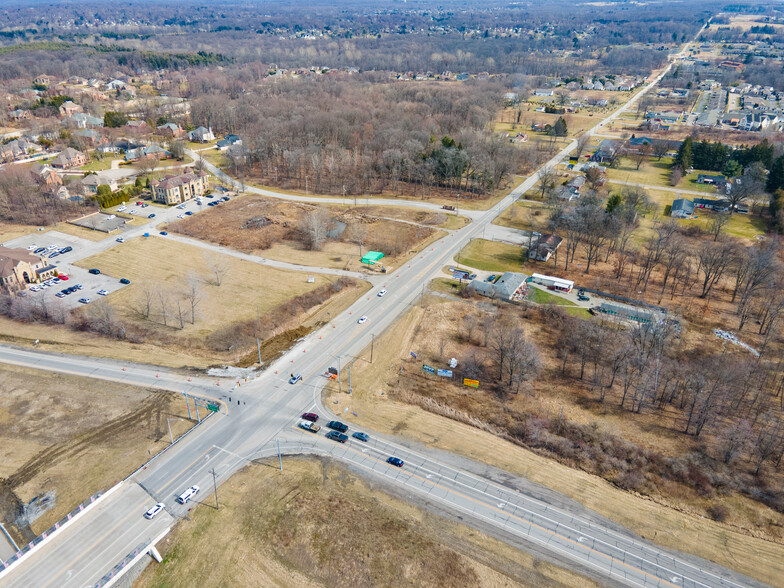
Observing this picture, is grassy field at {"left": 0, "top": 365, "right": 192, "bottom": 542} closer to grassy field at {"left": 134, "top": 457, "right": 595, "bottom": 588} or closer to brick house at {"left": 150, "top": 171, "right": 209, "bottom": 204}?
grassy field at {"left": 134, "top": 457, "right": 595, "bottom": 588}

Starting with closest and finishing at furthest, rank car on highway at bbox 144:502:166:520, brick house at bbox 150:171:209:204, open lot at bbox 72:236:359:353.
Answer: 1. car on highway at bbox 144:502:166:520
2. open lot at bbox 72:236:359:353
3. brick house at bbox 150:171:209:204

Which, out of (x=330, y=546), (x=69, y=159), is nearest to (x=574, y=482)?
(x=330, y=546)

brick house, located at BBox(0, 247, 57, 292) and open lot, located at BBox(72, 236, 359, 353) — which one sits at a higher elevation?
brick house, located at BBox(0, 247, 57, 292)

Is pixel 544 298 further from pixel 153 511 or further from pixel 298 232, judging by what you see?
pixel 153 511

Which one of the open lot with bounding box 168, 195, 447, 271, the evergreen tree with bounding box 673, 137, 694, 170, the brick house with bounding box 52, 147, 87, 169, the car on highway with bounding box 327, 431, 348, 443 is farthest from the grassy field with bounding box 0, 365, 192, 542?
the evergreen tree with bounding box 673, 137, 694, 170

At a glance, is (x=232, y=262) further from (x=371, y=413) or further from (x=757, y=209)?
(x=757, y=209)

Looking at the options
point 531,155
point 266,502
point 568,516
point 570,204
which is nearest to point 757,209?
point 570,204

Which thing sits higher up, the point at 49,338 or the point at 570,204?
the point at 570,204
